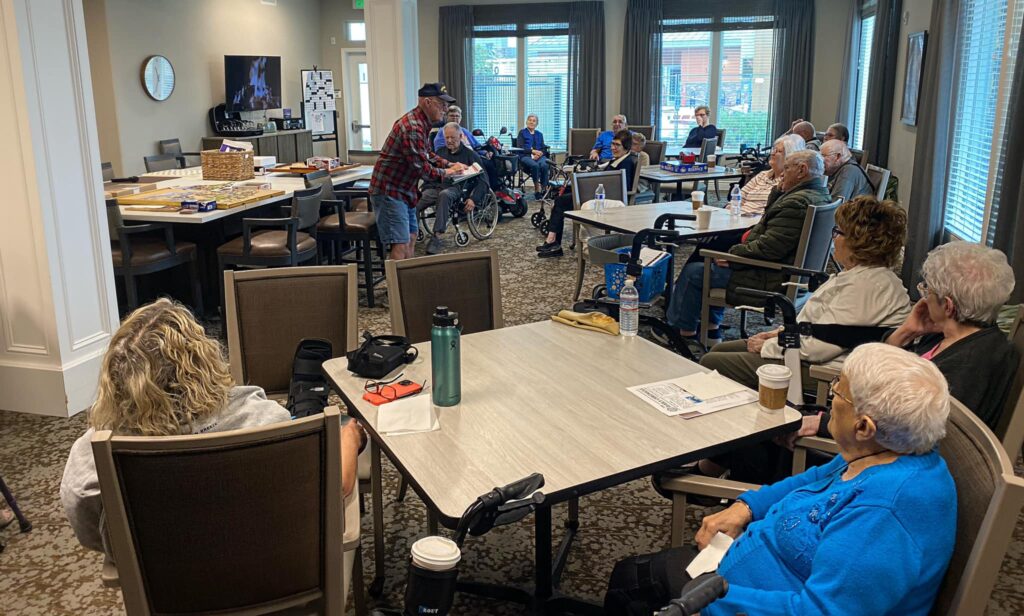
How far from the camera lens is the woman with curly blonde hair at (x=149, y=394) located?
5.16ft

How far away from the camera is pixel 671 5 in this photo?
1180cm

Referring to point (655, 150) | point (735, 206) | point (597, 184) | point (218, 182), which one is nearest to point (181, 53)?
point (218, 182)

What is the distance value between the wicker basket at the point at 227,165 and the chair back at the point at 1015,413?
5277 millimetres

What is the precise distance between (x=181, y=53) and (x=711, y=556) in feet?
33.1

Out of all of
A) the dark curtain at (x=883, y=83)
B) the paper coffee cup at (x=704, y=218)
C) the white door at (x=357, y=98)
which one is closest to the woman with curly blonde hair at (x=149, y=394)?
the paper coffee cup at (x=704, y=218)

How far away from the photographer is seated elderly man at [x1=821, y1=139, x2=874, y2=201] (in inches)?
213

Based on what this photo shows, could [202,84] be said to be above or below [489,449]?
above

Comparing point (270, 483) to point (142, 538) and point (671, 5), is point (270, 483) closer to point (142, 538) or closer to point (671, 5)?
point (142, 538)

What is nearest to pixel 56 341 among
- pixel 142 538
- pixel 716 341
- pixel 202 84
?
pixel 142 538

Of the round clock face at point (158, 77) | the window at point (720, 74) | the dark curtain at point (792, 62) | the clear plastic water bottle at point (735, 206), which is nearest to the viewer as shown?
the clear plastic water bottle at point (735, 206)

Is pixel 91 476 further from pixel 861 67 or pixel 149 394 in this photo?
pixel 861 67

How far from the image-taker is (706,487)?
5.88ft

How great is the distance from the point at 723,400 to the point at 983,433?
721 millimetres

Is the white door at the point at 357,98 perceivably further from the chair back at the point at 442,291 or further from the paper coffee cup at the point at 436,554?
the paper coffee cup at the point at 436,554
